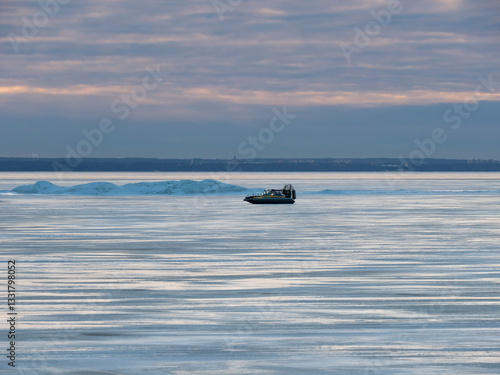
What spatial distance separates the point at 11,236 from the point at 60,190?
87.5 meters

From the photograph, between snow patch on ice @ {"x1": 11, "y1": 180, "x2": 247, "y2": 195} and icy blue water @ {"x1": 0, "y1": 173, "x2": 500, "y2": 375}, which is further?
snow patch on ice @ {"x1": 11, "y1": 180, "x2": 247, "y2": 195}

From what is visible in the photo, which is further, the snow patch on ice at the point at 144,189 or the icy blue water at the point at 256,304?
the snow patch on ice at the point at 144,189

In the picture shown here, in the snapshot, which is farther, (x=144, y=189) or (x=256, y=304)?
(x=144, y=189)

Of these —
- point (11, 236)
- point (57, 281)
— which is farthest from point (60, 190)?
point (57, 281)

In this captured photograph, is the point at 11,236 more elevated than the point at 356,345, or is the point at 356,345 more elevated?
the point at 11,236

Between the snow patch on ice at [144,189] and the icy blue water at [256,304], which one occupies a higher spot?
the snow patch on ice at [144,189]

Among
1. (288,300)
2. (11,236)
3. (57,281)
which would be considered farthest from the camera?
(11,236)

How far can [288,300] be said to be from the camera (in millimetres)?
20750

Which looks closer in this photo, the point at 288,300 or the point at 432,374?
the point at 432,374

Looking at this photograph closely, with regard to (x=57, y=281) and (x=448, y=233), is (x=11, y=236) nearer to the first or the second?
(x=57, y=281)

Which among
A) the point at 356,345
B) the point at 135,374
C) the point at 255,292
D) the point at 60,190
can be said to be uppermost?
the point at 60,190

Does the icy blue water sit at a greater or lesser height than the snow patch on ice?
lesser

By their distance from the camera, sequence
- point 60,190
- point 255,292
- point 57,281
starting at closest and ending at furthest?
1. point 255,292
2. point 57,281
3. point 60,190

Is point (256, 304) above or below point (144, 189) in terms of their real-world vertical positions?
below
